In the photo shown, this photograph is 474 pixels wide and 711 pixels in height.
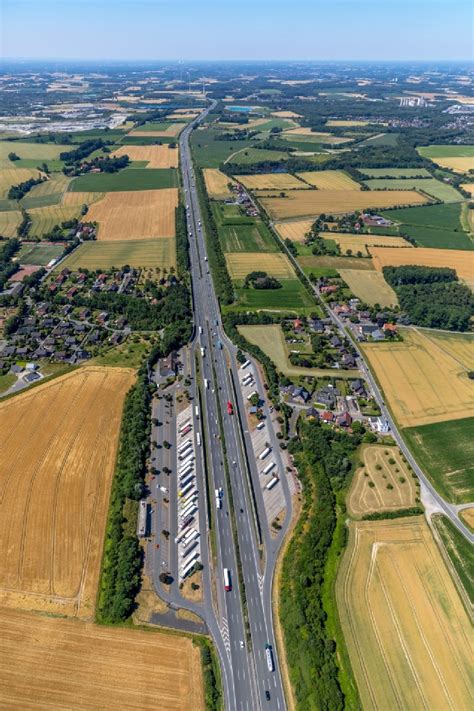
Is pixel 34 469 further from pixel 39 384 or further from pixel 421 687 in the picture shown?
pixel 421 687

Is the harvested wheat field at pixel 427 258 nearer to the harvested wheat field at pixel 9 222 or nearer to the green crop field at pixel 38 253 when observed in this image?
the green crop field at pixel 38 253

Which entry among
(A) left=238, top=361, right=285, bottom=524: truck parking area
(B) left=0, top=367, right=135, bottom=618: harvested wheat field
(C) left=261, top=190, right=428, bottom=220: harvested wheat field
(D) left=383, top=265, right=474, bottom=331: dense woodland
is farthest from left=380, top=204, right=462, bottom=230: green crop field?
(B) left=0, top=367, right=135, bottom=618: harvested wheat field

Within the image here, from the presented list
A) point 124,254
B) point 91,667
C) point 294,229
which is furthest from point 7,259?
point 91,667

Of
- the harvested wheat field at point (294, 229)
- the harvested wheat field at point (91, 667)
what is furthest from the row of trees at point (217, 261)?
the harvested wheat field at point (91, 667)

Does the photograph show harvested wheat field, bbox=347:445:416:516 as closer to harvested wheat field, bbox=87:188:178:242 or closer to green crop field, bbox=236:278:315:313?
green crop field, bbox=236:278:315:313

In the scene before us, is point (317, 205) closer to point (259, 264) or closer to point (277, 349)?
point (259, 264)

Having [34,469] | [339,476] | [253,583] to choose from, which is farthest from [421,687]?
[34,469]
